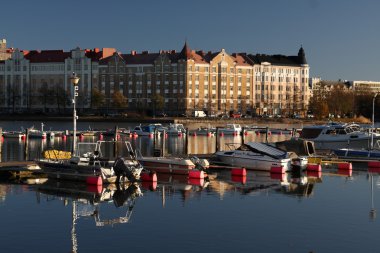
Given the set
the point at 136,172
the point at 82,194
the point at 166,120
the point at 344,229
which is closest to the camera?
the point at 344,229

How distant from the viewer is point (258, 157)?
47.2 metres

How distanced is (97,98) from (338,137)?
111371mm

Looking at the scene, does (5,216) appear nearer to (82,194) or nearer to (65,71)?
(82,194)

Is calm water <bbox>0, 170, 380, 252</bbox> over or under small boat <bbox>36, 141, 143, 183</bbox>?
under

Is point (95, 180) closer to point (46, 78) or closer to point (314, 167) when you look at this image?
point (314, 167)

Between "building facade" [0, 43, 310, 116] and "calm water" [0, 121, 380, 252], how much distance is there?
130 meters

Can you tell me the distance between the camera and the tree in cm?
17088

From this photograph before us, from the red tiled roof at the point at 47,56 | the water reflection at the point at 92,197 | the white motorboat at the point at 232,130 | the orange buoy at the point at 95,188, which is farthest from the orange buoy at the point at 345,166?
the red tiled roof at the point at 47,56

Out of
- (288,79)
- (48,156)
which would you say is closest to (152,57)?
(288,79)

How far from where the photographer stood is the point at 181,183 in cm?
4072

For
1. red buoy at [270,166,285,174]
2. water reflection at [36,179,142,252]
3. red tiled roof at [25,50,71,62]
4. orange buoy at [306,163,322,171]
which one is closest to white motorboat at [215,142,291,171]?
red buoy at [270,166,285,174]

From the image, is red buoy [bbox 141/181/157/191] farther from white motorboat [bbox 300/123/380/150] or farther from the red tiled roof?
the red tiled roof

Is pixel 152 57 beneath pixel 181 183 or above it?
above

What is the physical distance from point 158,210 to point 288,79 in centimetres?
16867
